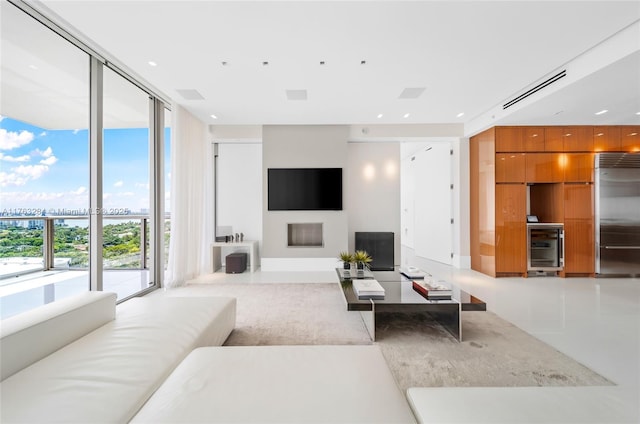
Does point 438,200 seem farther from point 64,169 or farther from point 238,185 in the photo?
point 64,169

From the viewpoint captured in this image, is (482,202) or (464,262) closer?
(482,202)

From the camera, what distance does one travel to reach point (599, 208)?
444 cm

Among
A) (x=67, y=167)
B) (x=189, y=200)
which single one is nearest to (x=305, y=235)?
(x=189, y=200)

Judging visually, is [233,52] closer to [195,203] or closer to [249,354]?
[195,203]

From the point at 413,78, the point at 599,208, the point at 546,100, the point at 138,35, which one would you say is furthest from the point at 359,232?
the point at 138,35

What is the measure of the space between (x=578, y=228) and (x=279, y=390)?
5791mm

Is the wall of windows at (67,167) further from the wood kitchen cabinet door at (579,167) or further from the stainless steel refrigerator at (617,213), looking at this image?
the stainless steel refrigerator at (617,213)

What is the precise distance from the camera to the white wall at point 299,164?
5133 millimetres

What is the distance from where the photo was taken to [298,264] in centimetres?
513

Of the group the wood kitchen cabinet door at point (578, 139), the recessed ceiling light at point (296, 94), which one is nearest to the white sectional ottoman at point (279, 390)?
the recessed ceiling light at point (296, 94)

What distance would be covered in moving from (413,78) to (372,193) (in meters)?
2.52

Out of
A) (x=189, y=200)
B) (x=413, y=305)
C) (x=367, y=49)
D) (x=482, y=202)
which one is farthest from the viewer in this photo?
(x=482, y=202)

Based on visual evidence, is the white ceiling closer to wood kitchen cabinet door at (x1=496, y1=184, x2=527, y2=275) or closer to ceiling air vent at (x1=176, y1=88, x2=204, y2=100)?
ceiling air vent at (x1=176, y1=88, x2=204, y2=100)

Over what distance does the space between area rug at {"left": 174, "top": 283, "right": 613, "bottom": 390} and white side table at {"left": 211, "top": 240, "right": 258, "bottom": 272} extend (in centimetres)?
170
